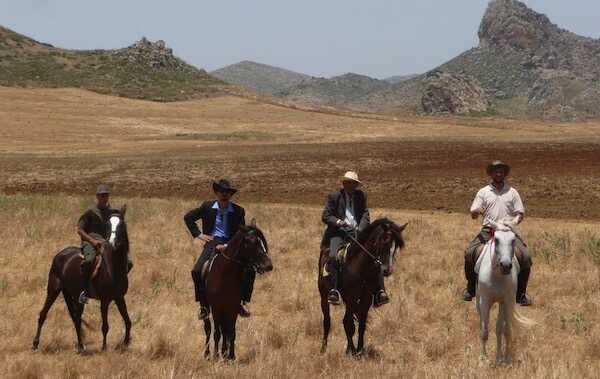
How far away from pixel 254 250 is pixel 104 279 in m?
2.58

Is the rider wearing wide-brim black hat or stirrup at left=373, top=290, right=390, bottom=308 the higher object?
the rider wearing wide-brim black hat

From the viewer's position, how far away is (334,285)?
35.4 ft

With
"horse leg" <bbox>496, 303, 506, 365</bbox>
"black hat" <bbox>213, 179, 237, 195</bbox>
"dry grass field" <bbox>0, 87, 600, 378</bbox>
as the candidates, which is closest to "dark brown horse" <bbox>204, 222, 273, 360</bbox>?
"dry grass field" <bbox>0, 87, 600, 378</bbox>

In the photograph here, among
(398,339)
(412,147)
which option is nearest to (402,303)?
(398,339)

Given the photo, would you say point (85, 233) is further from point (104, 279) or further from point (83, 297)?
point (83, 297)

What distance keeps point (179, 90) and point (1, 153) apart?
57.8 meters

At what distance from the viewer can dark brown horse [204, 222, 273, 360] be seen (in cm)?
975

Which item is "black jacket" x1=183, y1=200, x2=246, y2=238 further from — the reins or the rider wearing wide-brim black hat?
the reins

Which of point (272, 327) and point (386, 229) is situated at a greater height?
point (386, 229)

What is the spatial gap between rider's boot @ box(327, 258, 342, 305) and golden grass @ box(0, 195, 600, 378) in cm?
77

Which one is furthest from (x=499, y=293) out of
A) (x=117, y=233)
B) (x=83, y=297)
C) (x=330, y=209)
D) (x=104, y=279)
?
(x=83, y=297)

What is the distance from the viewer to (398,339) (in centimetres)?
1153

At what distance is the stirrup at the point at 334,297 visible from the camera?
10.6 meters

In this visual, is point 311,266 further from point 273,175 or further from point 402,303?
point 273,175
